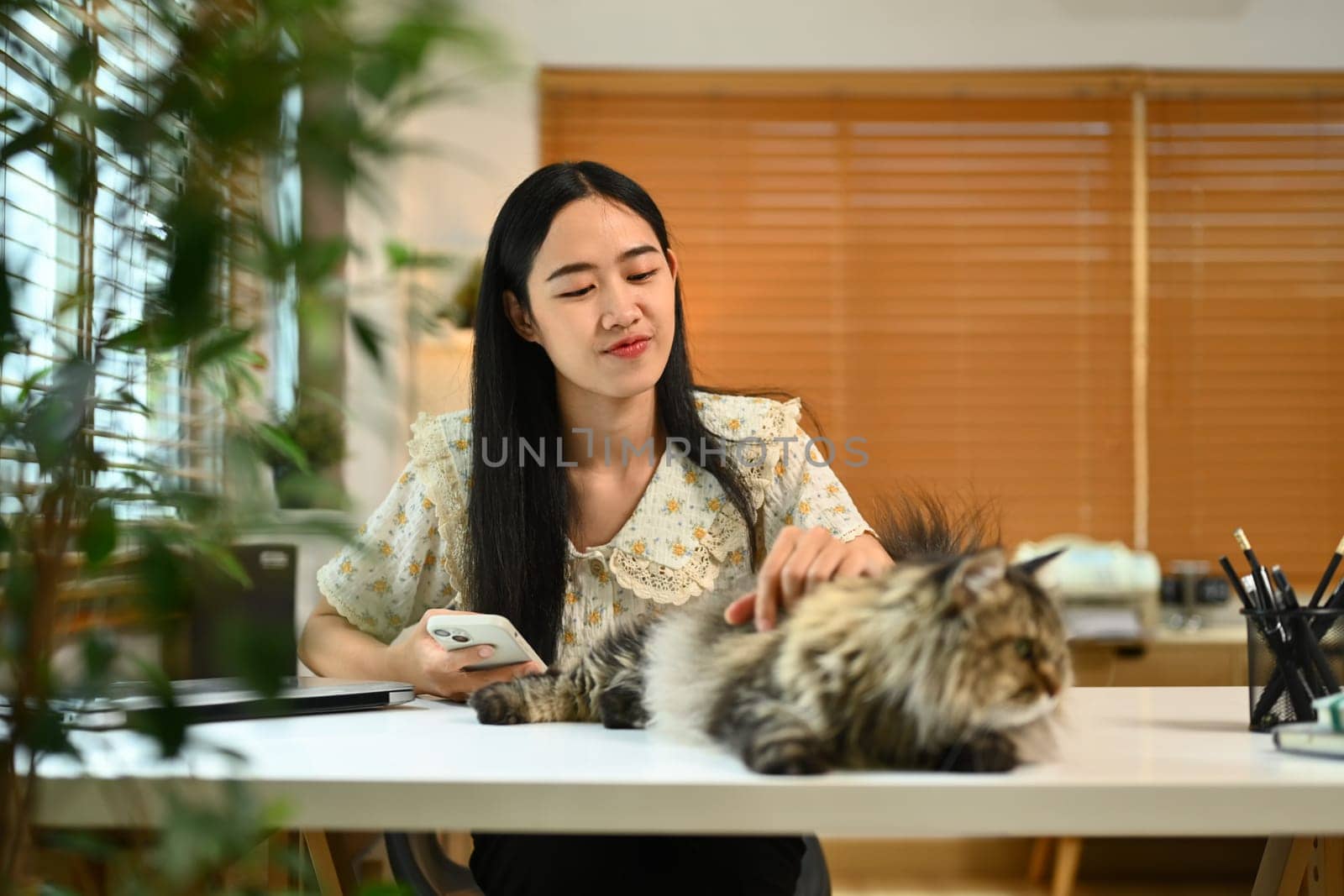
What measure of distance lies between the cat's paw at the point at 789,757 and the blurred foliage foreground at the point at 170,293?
335 millimetres

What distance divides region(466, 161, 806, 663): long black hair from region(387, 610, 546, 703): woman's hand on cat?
28cm

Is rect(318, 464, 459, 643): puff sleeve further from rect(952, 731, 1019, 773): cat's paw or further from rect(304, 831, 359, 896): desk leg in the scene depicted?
rect(952, 731, 1019, 773): cat's paw

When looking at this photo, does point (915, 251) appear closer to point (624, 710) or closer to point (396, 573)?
point (396, 573)

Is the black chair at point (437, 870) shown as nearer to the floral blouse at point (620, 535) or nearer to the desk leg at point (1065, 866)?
the floral blouse at point (620, 535)

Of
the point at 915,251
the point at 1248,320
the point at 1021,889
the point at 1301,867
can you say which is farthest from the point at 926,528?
the point at 1248,320

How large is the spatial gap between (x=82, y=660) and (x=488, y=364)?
4.08 ft

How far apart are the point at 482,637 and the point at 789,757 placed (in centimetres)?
49

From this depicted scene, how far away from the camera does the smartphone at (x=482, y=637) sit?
115 cm

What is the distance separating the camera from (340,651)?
4.97ft

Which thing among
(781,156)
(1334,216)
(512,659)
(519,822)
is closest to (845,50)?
(781,156)

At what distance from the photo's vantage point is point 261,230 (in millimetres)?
441

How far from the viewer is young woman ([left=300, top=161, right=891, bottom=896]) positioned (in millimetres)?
1550

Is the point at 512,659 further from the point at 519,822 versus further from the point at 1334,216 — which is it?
the point at 1334,216

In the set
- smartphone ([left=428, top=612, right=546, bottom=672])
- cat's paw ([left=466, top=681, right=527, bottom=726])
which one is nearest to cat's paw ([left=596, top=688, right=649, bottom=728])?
cat's paw ([left=466, top=681, right=527, bottom=726])
